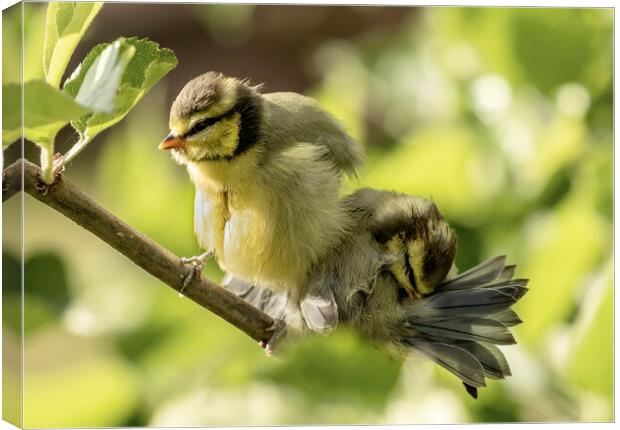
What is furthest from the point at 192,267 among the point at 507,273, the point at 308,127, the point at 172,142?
the point at 507,273

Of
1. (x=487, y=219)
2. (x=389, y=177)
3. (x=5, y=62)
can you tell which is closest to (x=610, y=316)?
(x=487, y=219)

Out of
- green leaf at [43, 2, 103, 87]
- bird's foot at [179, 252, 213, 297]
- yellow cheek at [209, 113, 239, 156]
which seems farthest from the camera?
yellow cheek at [209, 113, 239, 156]

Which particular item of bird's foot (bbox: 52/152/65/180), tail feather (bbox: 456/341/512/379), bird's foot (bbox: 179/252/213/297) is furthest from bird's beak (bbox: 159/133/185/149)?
tail feather (bbox: 456/341/512/379)

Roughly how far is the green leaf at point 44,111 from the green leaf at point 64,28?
0.13ft

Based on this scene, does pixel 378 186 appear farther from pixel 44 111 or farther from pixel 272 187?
pixel 44 111

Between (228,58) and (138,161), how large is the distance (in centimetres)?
18

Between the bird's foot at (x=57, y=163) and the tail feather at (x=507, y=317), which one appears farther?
the tail feather at (x=507, y=317)

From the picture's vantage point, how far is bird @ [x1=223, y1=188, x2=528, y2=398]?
2.96 feet

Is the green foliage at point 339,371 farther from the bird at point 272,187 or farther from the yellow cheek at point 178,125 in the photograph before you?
the yellow cheek at point 178,125

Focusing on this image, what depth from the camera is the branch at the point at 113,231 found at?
2.09ft

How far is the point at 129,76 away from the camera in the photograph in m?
0.59

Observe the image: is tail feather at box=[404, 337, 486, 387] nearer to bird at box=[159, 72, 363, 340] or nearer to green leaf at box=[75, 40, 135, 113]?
bird at box=[159, 72, 363, 340]

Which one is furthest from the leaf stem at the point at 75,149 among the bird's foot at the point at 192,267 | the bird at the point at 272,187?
the bird at the point at 272,187

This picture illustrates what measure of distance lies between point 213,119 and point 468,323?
311 millimetres
